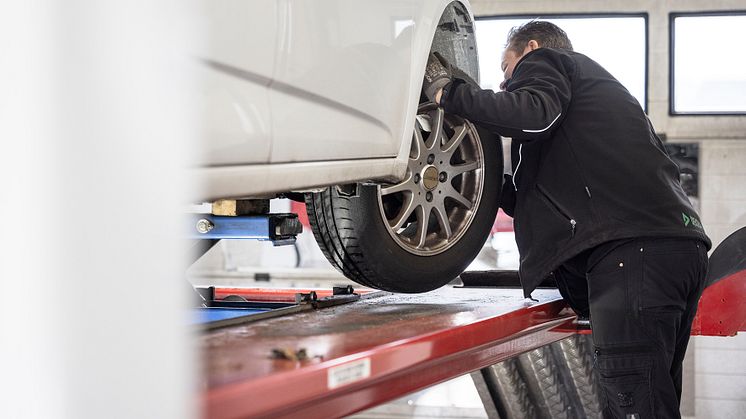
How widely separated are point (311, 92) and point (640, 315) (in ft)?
3.93

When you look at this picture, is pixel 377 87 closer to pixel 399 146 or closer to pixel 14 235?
pixel 399 146

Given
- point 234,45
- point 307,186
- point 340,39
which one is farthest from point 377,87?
point 234,45

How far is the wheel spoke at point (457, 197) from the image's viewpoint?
2646mm

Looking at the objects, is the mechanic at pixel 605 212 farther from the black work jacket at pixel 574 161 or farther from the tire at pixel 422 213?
the tire at pixel 422 213

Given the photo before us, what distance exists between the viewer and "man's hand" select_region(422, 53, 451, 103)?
8.20ft

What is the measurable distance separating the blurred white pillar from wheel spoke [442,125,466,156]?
1.91 meters

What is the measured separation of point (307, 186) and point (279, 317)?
54cm

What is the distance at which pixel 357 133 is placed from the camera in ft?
6.73

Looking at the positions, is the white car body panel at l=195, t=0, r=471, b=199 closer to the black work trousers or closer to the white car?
the white car

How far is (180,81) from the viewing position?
782 mm

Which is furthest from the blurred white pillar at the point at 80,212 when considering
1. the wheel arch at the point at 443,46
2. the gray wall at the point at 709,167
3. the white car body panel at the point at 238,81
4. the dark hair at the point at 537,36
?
the gray wall at the point at 709,167

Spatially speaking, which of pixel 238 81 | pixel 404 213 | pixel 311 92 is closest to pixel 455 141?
pixel 404 213

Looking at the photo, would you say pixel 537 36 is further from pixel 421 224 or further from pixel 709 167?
pixel 709 167

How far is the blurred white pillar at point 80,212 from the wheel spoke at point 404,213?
1.76m
